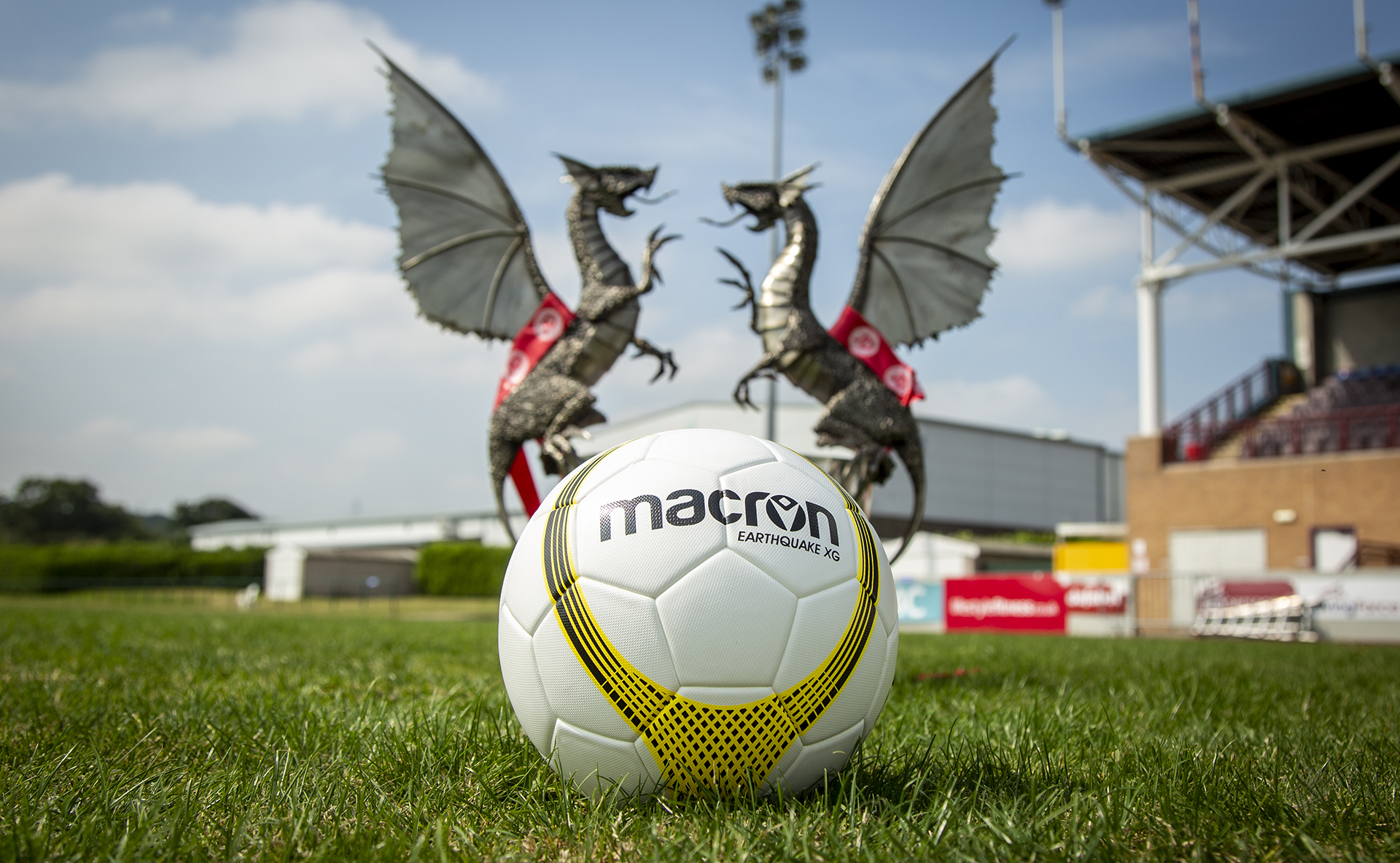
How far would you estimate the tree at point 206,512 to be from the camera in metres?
101

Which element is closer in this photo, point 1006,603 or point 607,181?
point 607,181

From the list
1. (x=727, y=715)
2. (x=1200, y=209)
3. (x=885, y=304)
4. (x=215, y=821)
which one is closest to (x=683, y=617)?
(x=727, y=715)

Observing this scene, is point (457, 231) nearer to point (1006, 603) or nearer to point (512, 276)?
point (512, 276)

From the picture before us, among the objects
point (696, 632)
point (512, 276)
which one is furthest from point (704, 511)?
point (512, 276)

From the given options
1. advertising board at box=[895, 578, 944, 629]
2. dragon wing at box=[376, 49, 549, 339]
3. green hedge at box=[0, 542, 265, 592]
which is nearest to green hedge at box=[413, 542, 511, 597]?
green hedge at box=[0, 542, 265, 592]

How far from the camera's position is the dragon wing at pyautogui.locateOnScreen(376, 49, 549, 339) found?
7.13 metres

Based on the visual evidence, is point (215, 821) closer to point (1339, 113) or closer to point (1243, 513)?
point (1243, 513)

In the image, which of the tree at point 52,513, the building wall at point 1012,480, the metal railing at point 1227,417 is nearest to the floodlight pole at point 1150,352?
the metal railing at point 1227,417

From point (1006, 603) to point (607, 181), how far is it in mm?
14307

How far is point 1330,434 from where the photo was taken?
22766mm

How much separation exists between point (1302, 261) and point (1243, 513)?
12.4 metres

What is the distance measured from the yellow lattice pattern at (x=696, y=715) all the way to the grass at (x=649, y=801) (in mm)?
101

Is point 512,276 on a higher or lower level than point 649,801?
higher

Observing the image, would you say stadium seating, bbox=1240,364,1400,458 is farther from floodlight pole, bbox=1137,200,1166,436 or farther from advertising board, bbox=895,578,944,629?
advertising board, bbox=895,578,944,629
